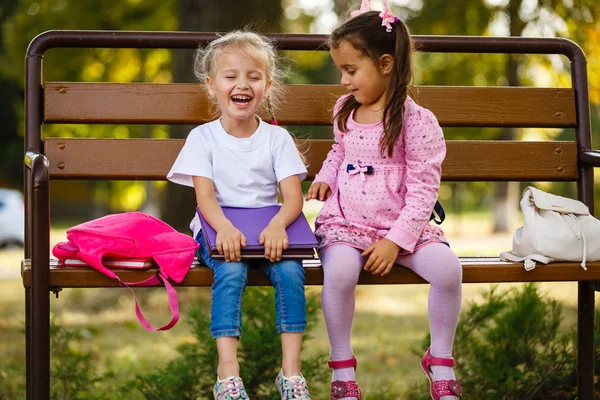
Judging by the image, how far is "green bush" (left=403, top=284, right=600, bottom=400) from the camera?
3.68m

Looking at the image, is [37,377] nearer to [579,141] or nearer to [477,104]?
[477,104]

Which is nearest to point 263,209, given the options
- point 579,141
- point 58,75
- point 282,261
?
point 282,261

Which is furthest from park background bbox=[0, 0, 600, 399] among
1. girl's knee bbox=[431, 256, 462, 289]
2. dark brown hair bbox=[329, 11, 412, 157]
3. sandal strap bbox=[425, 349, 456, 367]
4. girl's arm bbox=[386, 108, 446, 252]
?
sandal strap bbox=[425, 349, 456, 367]

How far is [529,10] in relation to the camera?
13148mm

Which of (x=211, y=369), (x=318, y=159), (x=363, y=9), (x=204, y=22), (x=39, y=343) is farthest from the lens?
(x=204, y=22)

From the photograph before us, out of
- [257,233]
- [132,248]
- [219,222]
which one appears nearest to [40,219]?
[132,248]

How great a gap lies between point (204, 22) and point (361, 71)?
279cm

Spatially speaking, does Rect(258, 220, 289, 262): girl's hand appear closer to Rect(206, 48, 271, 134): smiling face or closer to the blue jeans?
the blue jeans

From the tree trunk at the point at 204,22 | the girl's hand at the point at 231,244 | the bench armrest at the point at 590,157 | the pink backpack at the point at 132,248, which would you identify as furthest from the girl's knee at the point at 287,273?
the tree trunk at the point at 204,22

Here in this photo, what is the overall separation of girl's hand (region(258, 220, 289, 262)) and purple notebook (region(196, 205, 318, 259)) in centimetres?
2

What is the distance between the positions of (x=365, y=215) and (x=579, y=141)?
1155 mm

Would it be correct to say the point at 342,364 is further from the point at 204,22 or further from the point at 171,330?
the point at 204,22

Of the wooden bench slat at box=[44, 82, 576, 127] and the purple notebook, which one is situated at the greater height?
the wooden bench slat at box=[44, 82, 576, 127]

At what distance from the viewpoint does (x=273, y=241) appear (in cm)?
274
